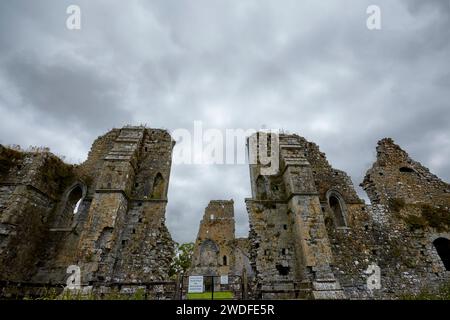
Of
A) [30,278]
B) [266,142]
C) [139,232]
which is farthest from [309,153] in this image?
[30,278]

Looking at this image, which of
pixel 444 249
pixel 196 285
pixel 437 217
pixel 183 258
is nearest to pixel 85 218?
pixel 196 285

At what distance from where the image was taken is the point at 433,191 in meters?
12.9

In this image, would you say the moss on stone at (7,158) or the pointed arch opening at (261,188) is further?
the pointed arch opening at (261,188)

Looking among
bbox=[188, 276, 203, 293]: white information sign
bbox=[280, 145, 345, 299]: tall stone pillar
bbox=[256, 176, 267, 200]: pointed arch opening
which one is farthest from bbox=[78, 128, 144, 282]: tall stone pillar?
bbox=[280, 145, 345, 299]: tall stone pillar

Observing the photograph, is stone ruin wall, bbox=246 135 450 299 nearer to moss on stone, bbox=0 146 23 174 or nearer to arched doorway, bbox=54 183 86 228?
arched doorway, bbox=54 183 86 228

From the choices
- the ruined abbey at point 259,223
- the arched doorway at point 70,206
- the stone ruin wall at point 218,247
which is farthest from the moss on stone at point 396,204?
the stone ruin wall at point 218,247

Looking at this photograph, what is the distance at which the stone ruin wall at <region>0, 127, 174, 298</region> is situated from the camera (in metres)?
8.89

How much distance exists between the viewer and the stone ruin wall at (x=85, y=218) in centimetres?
889

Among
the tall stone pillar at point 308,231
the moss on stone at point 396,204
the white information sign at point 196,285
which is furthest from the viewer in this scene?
the moss on stone at point 396,204

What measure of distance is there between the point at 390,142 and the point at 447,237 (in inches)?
214

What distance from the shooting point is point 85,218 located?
34.9ft

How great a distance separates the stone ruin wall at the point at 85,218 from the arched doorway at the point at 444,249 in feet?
41.8

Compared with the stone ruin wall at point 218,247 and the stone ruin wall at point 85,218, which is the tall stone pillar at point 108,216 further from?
the stone ruin wall at point 218,247

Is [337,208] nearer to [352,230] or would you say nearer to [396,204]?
[352,230]
